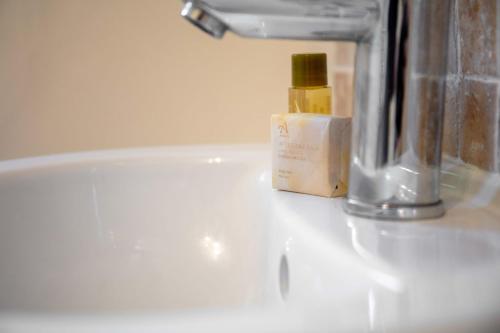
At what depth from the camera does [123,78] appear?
97 cm

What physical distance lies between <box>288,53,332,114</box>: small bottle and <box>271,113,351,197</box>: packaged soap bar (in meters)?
0.05

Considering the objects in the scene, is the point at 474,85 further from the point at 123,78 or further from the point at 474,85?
the point at 123,78

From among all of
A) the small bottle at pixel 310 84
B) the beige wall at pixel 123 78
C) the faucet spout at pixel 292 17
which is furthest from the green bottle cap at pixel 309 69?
the beige wall at pixel 123 78

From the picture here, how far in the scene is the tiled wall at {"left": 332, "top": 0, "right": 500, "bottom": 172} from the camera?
0.39 metres

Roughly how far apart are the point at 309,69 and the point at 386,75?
12 cm

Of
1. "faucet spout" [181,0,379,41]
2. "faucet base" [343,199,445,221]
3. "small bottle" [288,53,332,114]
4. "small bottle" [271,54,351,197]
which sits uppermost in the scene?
"faucet spout" [181,0,379,41]

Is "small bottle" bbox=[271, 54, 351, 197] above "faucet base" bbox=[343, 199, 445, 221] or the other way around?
above

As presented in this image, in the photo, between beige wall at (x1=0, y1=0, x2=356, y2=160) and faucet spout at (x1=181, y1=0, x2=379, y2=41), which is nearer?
faucet spout at (x1=181, y1=0, x2=379, y2=41)

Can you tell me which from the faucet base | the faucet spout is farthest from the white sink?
the faucet spout

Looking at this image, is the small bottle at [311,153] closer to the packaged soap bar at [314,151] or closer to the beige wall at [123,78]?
the packaged soap bar at [314,151]

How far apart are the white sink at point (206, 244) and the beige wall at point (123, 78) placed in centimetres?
38

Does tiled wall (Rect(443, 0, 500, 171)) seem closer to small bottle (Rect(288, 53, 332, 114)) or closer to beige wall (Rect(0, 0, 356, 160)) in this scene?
small bottle (Rect(288, 53, 332, 114))

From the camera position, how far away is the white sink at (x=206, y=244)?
26 cm

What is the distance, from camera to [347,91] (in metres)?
0.71
